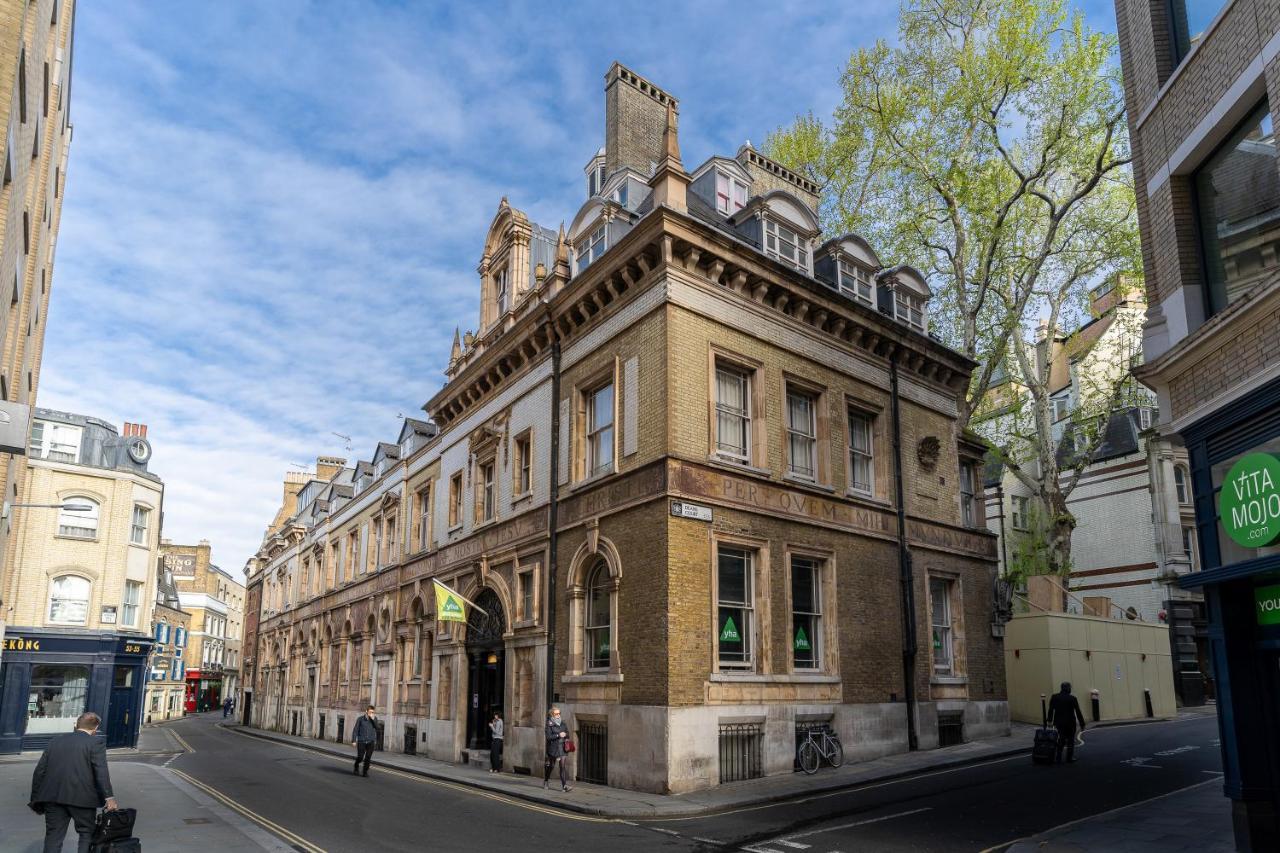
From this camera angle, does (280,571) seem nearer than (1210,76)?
No

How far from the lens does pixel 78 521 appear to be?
112ft

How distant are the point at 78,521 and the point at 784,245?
95.7ft

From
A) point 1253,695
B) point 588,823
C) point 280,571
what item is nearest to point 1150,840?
point 1253,695

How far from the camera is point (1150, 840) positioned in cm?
1023

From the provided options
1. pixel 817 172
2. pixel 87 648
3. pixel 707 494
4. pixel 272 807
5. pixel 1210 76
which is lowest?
pixel 272 807

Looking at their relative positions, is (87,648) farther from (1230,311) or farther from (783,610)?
(1230,311)

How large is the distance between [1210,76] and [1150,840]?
8957mm

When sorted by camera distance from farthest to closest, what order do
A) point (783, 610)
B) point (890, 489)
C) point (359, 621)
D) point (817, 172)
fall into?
point (359, 621) < point (817, 172) < point (890, 489) < point (783, 610)

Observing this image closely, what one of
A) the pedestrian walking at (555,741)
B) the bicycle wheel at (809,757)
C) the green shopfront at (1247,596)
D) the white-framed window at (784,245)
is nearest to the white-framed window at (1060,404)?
the white-framed window at (784,245)

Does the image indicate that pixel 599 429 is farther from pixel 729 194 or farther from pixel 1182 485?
pixel 1182 485

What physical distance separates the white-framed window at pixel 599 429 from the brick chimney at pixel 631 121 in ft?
23.9

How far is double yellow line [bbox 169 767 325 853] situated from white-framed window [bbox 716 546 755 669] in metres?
8.10

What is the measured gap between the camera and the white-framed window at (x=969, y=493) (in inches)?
1019

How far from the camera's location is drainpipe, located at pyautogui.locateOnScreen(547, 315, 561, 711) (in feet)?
63.1
